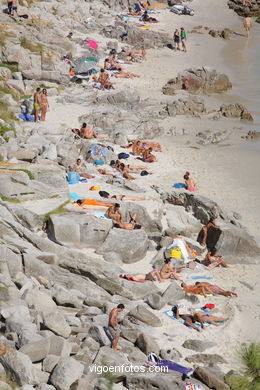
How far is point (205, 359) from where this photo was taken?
A: 11.1 m

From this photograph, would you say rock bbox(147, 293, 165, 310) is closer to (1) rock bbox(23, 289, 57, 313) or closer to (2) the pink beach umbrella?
(1) rock bbox(23, 289, 57, 313)

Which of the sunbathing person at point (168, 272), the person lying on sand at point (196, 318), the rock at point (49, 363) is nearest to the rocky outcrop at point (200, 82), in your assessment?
the sunbathing person at point (168, 272)

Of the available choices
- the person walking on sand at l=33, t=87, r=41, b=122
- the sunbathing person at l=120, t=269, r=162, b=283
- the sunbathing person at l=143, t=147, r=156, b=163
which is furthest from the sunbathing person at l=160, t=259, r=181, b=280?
the person walking on sand at l=33, t=87, r=41, b=122

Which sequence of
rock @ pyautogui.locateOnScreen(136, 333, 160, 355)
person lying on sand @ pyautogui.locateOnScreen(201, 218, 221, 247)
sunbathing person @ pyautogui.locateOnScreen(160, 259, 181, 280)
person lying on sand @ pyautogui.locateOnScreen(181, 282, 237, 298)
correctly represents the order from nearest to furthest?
rock @ pyautogui.locateOnScreen(136, 333, 160, 355)
person lying on sand @ pyautogui.locateOnScreen(181, 282, 237, 298)
sunbathing person @ pyautogui.locateOnScreen(160, 259, 181, 280)
person lying on sand @ pyautogui.locateOnScreen(201, 218, 221, 247)

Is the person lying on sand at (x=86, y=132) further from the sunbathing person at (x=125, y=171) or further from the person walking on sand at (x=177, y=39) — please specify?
the person walking on sand at (x=177, y=39)

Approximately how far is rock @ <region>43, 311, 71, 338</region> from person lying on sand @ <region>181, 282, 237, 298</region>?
4.34 metres

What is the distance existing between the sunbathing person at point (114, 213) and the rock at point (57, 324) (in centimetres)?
556

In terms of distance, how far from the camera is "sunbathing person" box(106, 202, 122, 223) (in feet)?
51.2

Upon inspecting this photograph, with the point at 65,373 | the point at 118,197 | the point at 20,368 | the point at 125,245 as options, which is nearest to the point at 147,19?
the point at 118,197

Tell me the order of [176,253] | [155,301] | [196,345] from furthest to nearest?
1. [176,253]
2. [155,301]
3. [196,345]

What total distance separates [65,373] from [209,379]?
287 centimetres

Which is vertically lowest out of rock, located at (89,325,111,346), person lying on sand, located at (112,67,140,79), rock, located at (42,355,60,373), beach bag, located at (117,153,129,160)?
person lying on sand, located at (112,67,140,79)
